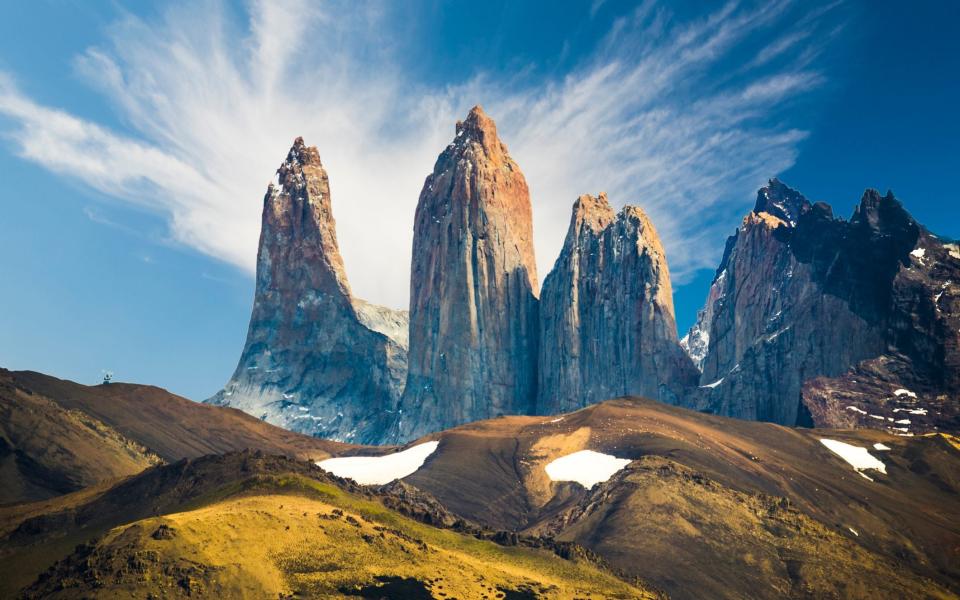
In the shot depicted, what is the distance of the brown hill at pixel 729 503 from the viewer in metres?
125

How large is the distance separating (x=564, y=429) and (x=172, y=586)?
121830 mm

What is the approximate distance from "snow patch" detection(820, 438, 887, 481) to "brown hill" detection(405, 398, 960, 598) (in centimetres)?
154

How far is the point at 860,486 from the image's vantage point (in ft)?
555

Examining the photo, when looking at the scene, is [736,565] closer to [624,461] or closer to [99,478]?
[624,461]

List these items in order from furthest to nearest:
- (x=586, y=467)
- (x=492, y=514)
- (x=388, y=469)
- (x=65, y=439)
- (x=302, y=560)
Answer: (x=388, y=469) → (x=586, y=467) → (x=492, y=514) → (x=65, y=439) → (x=302, y=560)

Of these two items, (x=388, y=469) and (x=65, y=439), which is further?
(x=388, y=469)

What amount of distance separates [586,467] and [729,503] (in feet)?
113

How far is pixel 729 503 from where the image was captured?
5650 inches

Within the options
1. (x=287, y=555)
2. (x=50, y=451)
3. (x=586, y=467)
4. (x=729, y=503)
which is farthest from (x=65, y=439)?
(x=729, y=503)

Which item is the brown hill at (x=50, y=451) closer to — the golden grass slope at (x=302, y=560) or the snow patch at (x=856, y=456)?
the golden grass slope at (x=302, y=560)

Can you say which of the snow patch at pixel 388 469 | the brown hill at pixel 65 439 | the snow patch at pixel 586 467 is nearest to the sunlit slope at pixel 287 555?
the brown hill at pixel 65 439

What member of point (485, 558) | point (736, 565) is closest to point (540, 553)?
point (485, 558)

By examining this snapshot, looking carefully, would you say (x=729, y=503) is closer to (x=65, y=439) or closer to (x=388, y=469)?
(x=388, y=469)

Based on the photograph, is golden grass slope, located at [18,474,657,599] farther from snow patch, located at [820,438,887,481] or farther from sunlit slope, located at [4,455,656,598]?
snow patch, located at [820,438,887,481]
